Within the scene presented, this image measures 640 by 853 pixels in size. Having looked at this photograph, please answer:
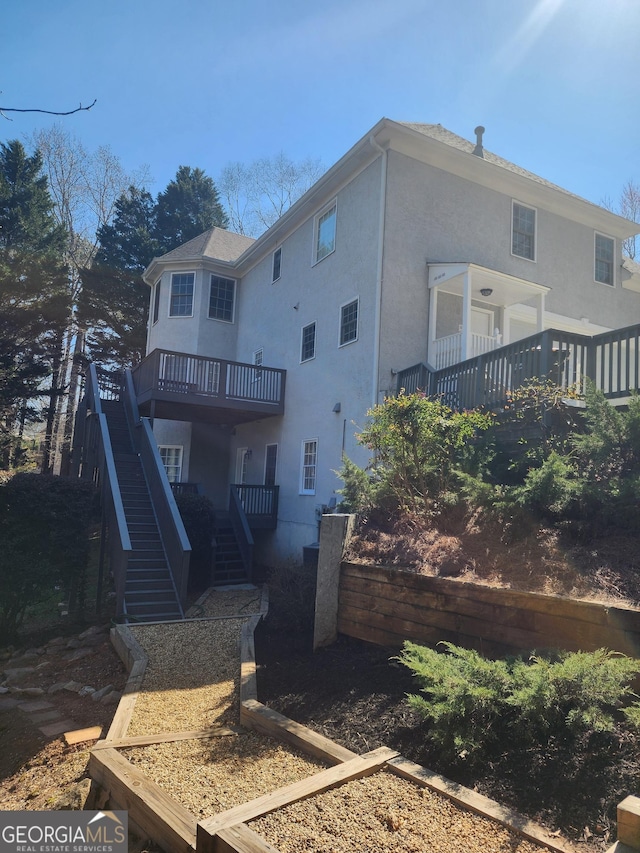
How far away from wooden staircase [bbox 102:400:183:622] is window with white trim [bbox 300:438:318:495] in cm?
379

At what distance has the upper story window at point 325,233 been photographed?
13.7 metres

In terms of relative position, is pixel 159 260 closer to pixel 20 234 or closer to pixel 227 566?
pixel 20 234

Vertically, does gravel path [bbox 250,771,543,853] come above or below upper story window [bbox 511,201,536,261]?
below

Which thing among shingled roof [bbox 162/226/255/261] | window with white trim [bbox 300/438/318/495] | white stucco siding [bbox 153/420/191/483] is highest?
shingled roof [bbox 162/226/255/261]

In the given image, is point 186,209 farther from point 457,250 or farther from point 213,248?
point 457,250

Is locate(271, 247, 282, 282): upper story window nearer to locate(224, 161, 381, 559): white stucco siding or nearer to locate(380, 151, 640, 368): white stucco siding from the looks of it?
locate(224, 161, 381, 559): white stucco siding

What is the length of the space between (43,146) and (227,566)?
25897mm

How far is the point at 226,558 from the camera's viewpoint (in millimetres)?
12391

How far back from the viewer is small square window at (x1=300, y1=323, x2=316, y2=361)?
1420 centimetres

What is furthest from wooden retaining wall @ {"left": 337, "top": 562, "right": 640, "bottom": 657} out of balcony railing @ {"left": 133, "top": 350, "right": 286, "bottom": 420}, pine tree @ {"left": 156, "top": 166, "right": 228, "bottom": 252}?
pine tree @ {"left": 156, "top": 166, "right": 228, "bottom": 252}

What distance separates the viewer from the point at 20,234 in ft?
70.8

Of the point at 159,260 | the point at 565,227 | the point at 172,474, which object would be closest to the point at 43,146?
the point at 159,260

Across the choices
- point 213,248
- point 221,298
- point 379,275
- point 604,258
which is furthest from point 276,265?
point 604,258

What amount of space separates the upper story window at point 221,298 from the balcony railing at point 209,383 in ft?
14.9
